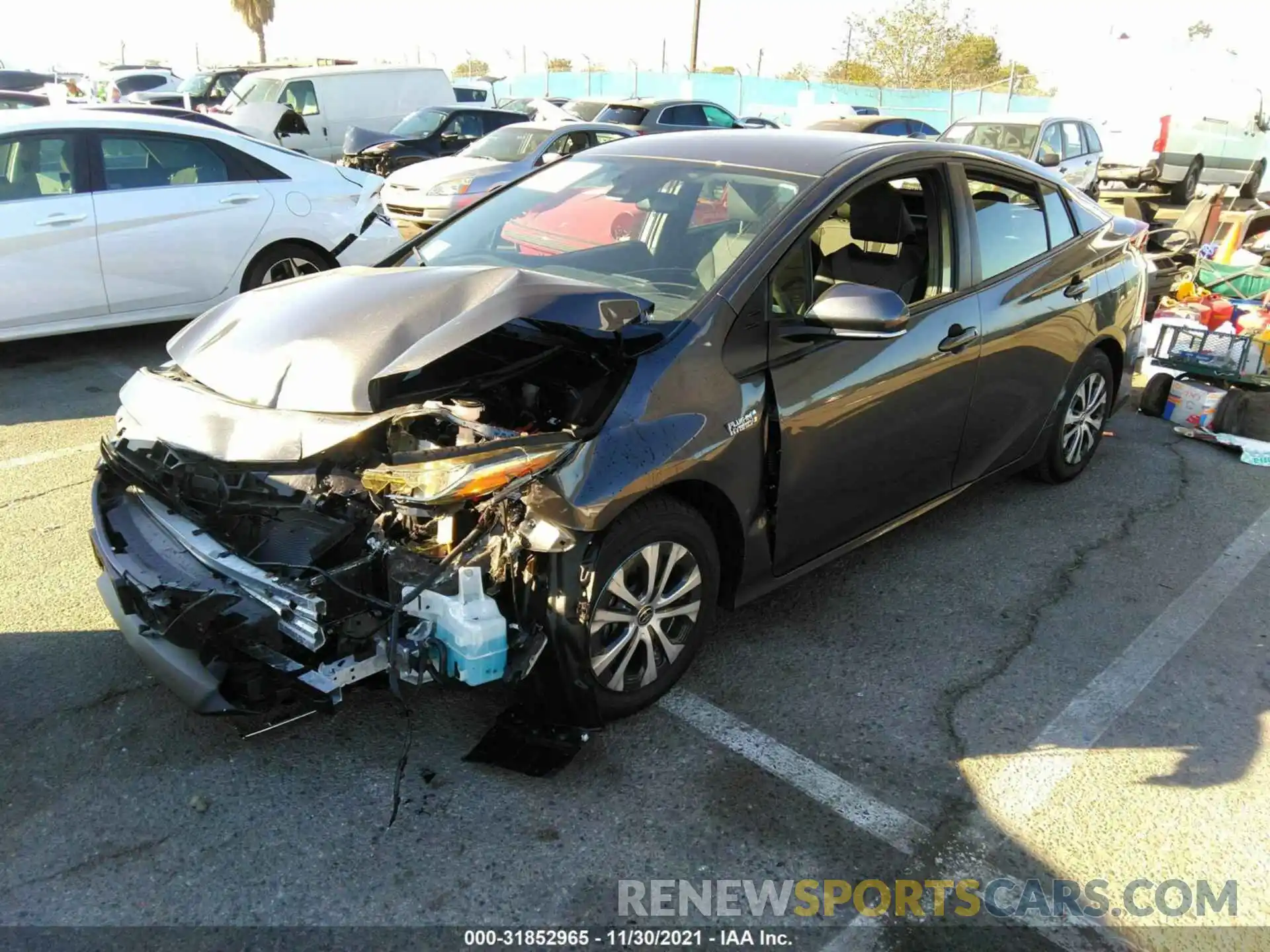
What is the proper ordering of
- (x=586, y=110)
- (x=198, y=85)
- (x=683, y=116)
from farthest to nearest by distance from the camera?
(x=198, y=85)
(x=586, y=110)
(x=683, y=116)

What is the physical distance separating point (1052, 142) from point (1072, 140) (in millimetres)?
828

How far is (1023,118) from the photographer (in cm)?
1446

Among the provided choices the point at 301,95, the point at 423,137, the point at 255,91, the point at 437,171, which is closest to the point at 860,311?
the point at 437,171

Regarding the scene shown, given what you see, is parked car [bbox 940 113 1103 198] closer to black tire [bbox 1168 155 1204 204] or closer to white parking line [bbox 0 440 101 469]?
black tire [bbox 1168 155 1204 204]

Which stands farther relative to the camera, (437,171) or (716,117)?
(716,117)

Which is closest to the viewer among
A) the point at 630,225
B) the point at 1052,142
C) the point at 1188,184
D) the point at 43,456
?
the point at 630,225

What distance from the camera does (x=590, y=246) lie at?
3699 mm

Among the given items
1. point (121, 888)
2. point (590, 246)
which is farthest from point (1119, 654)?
point (121, 888)

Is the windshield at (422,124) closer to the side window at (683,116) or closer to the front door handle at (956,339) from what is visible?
the side window at (683,116)

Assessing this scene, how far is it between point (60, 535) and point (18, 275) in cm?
281

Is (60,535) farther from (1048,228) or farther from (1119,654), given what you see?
(1048,228)

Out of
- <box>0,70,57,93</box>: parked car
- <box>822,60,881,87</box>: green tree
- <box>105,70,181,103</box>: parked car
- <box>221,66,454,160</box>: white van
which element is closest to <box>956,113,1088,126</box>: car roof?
<box>221,66,454,160</box>: white van

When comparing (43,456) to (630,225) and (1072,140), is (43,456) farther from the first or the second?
(1072,140)

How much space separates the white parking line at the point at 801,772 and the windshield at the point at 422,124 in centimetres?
1395
